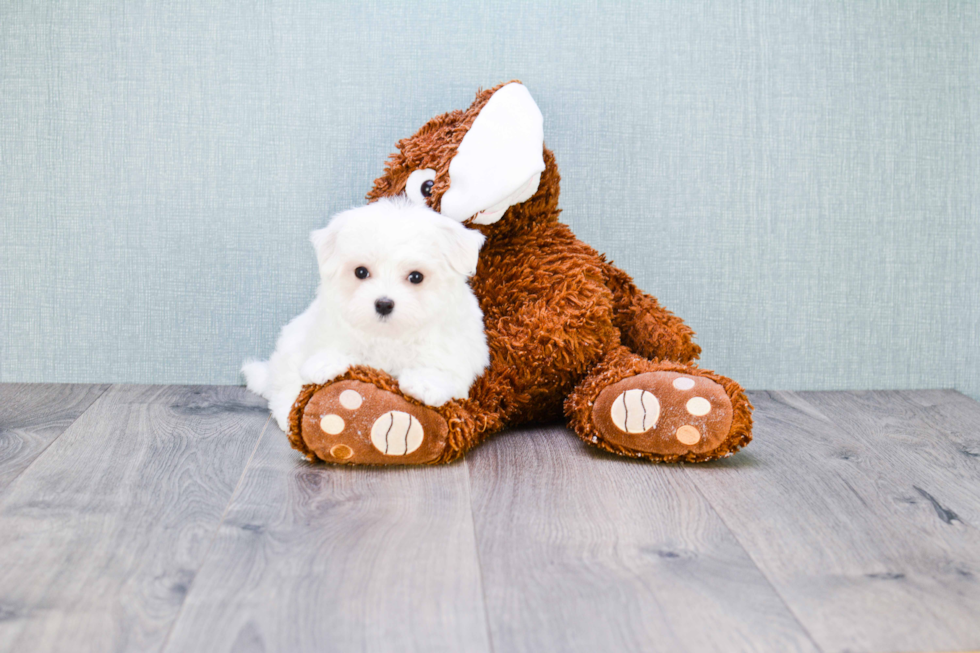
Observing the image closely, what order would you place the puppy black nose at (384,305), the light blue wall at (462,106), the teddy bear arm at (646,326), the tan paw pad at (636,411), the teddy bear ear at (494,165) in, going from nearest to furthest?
the puppy black nose at (384,305)
the tan paw pad at (636,411)
the teddy bear ear at (494,165)
the teddy bear arm at (646,326)
the light blue wall at (462,106)

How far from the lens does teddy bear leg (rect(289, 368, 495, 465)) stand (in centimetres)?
126

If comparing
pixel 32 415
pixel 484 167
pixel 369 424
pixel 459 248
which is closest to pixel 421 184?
pixel 484 167

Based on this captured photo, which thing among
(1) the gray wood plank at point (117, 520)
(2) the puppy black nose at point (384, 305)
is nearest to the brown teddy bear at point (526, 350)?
(2) the puppy black nose at point (384, 305)

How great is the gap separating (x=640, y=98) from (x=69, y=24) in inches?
48.7

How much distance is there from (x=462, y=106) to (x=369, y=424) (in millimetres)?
853

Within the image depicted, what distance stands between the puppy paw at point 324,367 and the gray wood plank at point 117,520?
0.63 feet

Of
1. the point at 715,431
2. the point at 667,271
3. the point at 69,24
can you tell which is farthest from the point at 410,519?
the point at 69,24

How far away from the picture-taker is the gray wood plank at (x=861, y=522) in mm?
877

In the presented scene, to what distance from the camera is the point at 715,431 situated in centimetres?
132

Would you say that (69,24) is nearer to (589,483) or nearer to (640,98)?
(640,98)

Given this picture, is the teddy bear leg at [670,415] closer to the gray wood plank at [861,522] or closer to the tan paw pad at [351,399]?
the gray wood plank at [861,522]

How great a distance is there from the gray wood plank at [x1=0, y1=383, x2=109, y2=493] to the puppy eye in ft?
2.54

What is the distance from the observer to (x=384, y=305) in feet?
4.04

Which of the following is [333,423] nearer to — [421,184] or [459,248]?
[459,248]
